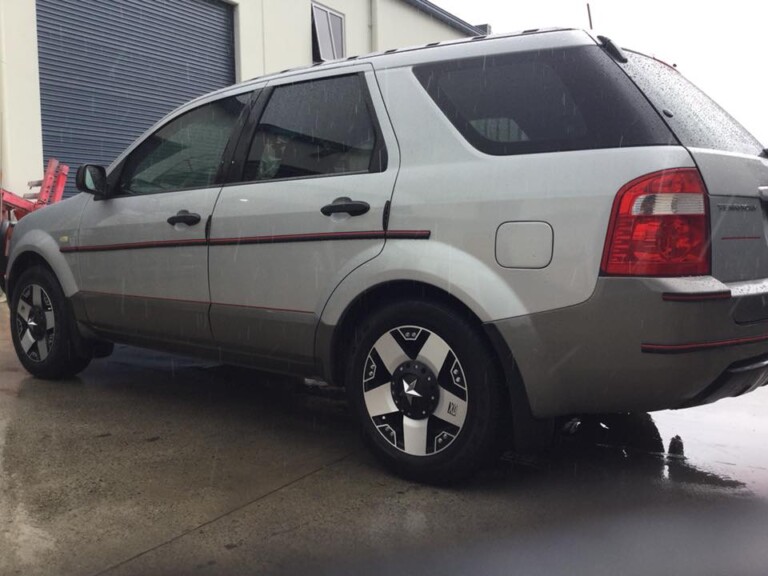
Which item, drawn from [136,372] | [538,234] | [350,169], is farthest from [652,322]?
[136,372]

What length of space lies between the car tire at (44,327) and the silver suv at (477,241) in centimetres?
117

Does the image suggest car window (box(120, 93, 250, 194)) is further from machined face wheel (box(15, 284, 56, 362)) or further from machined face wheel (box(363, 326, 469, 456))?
machined face wheel (box(363, 326, 469, 456))

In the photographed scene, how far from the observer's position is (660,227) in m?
2.61

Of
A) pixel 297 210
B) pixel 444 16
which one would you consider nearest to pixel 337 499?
pixel 297 210

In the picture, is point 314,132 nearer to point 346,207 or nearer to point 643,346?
point 346,207

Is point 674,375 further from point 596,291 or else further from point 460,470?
point 460,470

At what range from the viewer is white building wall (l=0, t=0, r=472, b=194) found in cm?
877

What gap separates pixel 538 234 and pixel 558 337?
0.38m

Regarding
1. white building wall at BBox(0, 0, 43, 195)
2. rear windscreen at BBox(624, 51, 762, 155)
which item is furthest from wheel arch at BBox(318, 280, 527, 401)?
white building wall at BBox(0, 0, 43, 195)

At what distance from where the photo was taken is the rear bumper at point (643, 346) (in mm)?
2611

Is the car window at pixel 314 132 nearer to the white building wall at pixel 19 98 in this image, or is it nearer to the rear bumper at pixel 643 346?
the rear bumper at pixel 643 346

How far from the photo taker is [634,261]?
262cm

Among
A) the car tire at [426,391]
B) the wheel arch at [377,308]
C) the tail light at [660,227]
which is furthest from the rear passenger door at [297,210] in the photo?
the tail light at [660,227]

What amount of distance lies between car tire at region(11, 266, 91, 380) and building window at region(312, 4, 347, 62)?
31.5 ft
